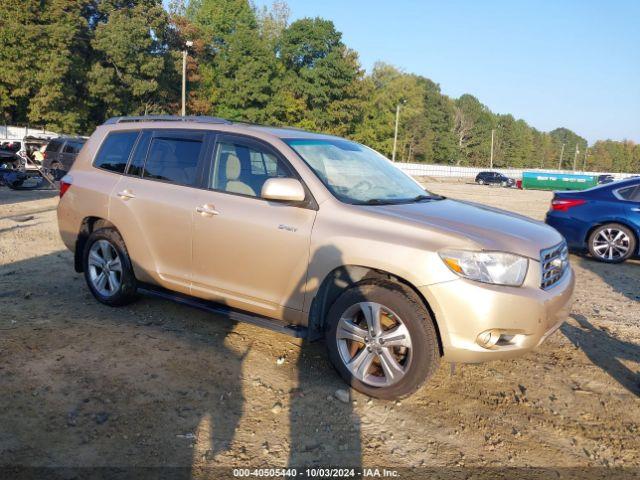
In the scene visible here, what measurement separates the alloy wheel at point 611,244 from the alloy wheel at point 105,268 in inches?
297

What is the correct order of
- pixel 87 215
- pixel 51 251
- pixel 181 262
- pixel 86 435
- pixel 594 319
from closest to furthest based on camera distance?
pixel 86 435 → pixel 181 262 → pixel 87 215 → pixel 594 319 → pixel 51 251

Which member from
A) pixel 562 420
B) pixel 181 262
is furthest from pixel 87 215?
pixel 562 420

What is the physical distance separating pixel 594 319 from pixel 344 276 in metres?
3.43

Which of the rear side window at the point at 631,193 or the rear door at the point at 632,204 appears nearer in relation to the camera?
the rear door at the point at 632,204

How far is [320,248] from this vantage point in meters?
3.86

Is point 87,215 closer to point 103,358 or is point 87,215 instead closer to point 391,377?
point 103,358

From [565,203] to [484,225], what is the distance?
6283 mm

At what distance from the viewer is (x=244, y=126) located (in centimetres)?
473

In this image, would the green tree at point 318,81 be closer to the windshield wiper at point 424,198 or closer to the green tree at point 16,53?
the green tree at point 16,53

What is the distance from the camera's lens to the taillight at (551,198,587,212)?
9.20 metres

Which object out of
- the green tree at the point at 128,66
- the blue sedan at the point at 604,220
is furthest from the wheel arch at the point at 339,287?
the green tree at the point at 128,66

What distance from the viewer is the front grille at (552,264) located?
144 inches

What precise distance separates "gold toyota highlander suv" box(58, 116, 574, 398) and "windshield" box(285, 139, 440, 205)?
0.06ft

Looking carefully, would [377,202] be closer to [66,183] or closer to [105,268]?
[105,268]
